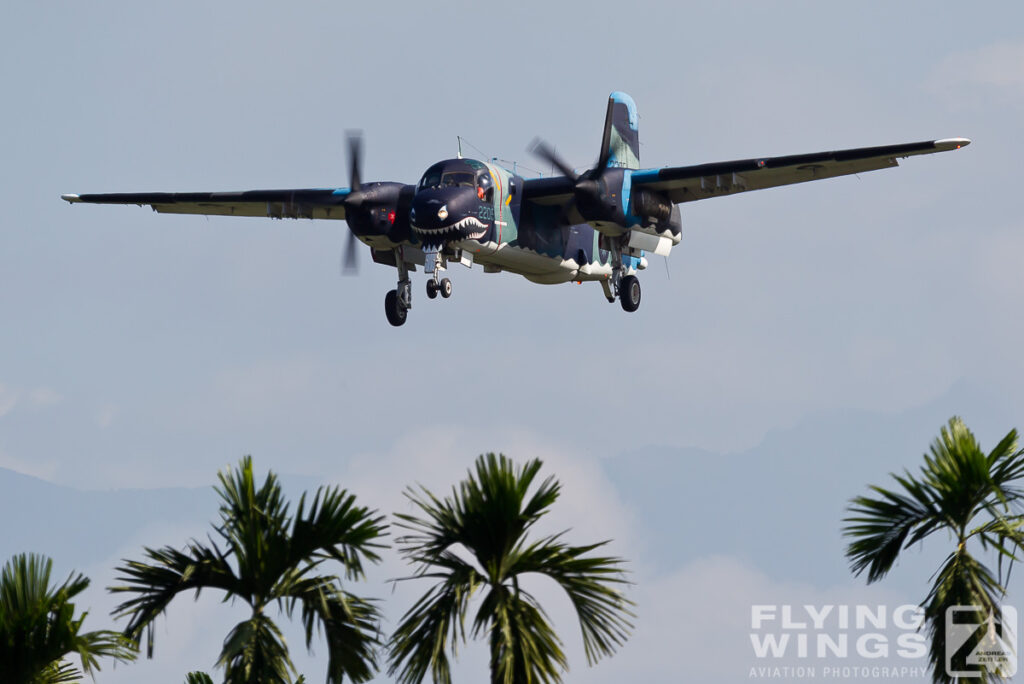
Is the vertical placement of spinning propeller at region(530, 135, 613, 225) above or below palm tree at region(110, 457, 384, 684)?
above

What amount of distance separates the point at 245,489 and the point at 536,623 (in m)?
3.20

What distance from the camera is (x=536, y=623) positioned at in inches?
679

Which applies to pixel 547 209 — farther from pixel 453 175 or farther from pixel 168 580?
pixel 168 580

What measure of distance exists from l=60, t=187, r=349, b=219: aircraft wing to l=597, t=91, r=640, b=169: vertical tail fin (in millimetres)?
6666

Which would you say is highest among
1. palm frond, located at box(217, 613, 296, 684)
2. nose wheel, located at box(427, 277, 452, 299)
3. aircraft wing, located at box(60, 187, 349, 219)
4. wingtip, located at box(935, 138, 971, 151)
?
aircraft wing, located at box(60, 187, 349, 219)

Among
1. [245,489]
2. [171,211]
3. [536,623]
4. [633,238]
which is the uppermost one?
[171,211]

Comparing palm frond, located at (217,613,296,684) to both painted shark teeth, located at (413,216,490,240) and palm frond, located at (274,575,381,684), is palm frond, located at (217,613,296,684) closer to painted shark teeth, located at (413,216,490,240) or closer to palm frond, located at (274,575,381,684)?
palm frond, located at (274,575,381,684)

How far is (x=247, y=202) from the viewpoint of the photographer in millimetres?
45719

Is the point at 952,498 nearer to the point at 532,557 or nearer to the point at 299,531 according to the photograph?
the point at 532,557

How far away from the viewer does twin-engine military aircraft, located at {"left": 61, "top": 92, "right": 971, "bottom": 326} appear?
38.6 m

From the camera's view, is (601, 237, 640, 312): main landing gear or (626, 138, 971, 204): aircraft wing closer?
(626, 138, 971, 204): aircraft wing

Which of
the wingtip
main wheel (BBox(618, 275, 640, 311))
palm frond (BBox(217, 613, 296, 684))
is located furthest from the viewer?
main wheel (BBox(618, 275, 640, 311))

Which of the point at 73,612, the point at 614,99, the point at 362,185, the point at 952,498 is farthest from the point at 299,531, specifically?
the point at 614,99

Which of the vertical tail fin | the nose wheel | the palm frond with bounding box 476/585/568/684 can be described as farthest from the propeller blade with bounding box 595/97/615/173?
the palm frond with bounding box 476/585/568/684
